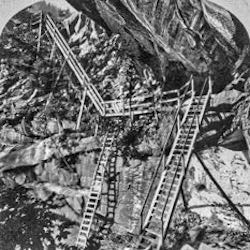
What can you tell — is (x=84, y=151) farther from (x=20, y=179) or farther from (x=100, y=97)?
(x=20, y=179)

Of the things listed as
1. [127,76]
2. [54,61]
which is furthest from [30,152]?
[127,76]

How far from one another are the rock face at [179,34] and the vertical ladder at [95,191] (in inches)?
33.6

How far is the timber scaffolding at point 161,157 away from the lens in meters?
3.69

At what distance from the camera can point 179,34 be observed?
159 inches

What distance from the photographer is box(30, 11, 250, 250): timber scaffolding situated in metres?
3.69

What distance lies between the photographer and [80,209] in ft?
14.1

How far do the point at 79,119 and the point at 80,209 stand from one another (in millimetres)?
905

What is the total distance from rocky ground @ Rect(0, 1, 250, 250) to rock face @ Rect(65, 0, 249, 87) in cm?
15

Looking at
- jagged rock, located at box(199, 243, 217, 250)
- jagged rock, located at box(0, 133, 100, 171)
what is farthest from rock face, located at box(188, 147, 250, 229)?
jagged rock, located at box(0, 133, 100, 171)

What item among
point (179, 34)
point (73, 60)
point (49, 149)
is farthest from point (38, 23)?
point (179, 34)

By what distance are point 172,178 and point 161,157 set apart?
0.22m

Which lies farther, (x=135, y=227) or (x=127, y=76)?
(x=127, y=76)

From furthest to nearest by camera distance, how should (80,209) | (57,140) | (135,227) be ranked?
(57,140), (80,209), (135,227)

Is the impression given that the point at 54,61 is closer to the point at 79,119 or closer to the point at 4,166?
the point at 79,119
